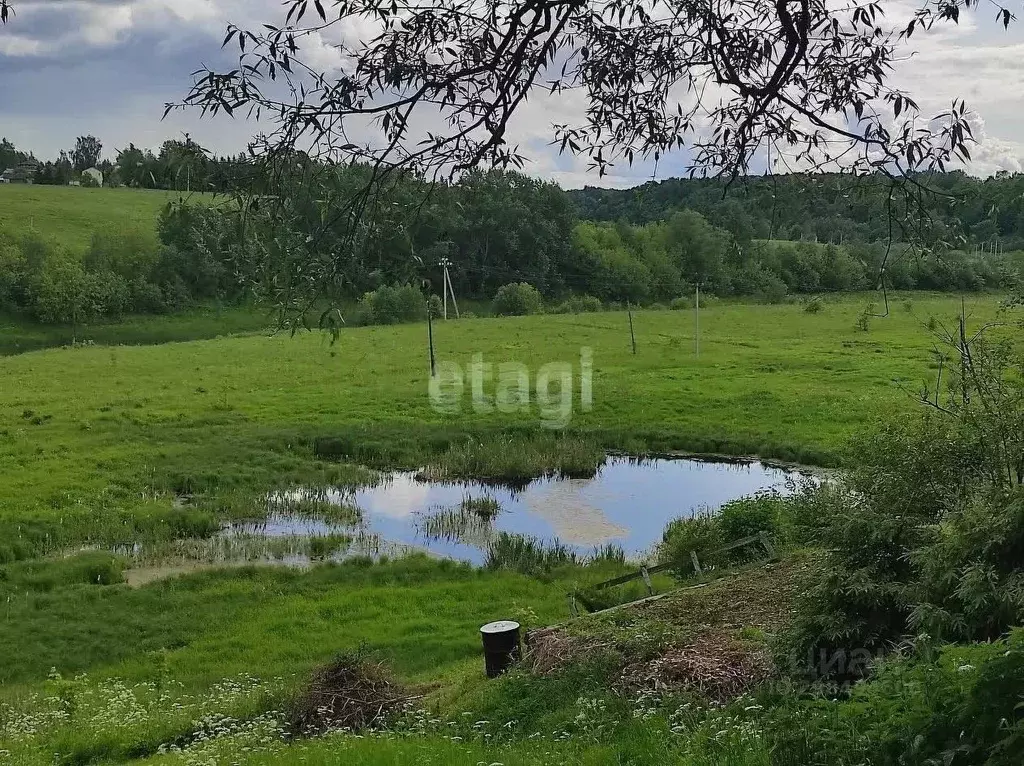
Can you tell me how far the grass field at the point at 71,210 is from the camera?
87.2m

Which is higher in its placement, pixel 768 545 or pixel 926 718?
pixel 926 718

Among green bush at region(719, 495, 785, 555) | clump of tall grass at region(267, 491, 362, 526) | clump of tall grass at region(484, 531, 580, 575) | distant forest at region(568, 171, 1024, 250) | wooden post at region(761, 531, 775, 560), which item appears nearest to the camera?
distant forest at region(568, 171, 1024, 250)

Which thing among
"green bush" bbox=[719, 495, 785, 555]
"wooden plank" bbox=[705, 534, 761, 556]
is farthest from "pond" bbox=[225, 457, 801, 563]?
"wooden plank" bbox=[705, 534, 761, 556]

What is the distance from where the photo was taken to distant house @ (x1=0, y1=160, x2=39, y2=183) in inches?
4441

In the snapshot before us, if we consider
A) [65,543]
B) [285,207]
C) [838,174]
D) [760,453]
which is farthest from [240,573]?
[760,453]

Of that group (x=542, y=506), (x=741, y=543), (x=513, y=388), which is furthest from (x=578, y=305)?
(x=741, y=543)

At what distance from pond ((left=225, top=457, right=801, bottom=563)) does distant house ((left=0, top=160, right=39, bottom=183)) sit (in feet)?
364

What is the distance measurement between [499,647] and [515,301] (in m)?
60.5

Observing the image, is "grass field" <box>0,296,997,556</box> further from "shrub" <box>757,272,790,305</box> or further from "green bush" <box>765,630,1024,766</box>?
"green bush" <box>765,630,1024,766</box>

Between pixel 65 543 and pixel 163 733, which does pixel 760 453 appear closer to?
pixel 65 543

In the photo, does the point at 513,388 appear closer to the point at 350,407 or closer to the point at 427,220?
the point at 350,407

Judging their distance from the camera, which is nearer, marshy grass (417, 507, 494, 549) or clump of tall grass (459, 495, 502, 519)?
marshy grass (417, 507, 494, 549)

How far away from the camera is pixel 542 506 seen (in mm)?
23062

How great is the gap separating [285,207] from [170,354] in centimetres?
Answer: 4495
